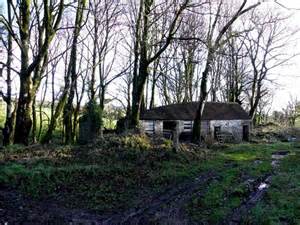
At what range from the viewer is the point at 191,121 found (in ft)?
99.2

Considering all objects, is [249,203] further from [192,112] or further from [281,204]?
[192,112]

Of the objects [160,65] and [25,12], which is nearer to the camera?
[25,12]

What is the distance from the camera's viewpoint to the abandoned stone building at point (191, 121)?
29219mm

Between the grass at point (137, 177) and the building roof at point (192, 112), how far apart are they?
14.1 m

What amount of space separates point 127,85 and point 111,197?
28049 mm

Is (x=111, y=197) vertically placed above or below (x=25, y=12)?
below

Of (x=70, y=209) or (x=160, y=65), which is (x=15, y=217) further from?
(x=160, y=65)

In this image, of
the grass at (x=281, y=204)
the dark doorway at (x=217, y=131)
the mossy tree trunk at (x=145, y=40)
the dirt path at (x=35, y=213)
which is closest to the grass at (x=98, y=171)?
the dirt path at (x=35, y=213)

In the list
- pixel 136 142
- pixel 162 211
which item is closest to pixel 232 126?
pixel 136 142

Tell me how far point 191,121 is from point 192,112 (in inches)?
38.8

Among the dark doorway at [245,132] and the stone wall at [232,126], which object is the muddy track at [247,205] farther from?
the dark doorway at [245,132]

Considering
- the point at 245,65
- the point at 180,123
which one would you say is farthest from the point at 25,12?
the point at 245,65

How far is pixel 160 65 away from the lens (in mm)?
35375

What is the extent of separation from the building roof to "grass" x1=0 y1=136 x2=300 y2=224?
14088 mm
